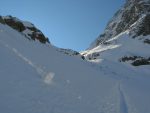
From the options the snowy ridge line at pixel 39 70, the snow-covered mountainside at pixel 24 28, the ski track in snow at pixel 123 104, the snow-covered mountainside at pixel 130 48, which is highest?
the snow-covered mountainside at pixel 130 48

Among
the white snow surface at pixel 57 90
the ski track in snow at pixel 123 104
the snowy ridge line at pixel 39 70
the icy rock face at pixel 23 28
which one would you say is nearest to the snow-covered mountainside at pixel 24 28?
the icy rock face at pixel 23 28

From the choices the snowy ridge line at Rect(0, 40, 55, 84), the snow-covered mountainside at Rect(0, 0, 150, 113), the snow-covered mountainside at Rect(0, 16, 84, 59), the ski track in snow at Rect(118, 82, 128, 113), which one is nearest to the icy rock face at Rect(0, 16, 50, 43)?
the snow-covered mountainside at Rect(0, 16, 84, 59)

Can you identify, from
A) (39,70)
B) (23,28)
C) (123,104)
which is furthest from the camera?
(23,28)

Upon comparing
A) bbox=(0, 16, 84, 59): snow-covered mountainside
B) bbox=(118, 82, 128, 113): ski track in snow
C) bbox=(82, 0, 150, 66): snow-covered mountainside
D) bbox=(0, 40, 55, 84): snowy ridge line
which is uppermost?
bbox=(82, 0, 150, 66): snow-covered mountainside

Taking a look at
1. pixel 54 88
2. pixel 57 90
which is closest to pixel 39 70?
pixel 54 88

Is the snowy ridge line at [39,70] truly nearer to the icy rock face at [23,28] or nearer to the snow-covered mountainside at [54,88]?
the snow-covered mountainside at [54,88]

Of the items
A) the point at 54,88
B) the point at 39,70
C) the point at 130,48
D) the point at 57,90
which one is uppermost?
the point at 130,48

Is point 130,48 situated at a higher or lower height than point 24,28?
higher

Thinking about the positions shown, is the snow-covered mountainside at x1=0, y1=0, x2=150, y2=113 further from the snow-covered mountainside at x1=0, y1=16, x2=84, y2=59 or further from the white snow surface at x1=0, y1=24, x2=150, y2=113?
the snow-covered mountainside at x1=0, y1=16, x2=84, y2=59

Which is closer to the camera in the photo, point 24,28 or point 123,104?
point 123,104

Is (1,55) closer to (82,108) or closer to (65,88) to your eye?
(65,88)

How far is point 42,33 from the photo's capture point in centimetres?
4119

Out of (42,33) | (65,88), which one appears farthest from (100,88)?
(42,33)

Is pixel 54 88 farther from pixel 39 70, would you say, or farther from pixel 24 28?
pixel 24 28
